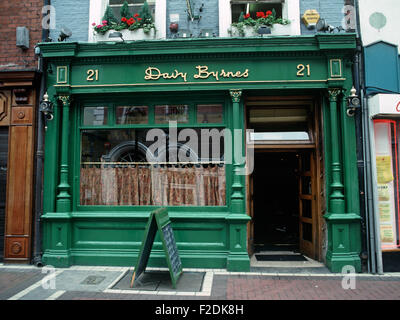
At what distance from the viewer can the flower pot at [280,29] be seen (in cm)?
669

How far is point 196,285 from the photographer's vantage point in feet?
17.5

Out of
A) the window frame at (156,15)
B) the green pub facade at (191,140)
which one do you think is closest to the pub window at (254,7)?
the green pub facade at (191,140)

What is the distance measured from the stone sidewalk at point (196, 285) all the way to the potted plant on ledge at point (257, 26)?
4.94 meters

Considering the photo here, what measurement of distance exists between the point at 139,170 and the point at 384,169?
202 inches

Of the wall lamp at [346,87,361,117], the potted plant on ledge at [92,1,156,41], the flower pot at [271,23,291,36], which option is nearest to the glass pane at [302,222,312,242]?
the wall lamp at [346,87,361,117]

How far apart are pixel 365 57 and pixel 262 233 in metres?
5.63

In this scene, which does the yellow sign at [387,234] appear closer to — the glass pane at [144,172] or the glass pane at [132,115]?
the glass pane at [144,172]

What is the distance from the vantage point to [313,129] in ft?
22.9

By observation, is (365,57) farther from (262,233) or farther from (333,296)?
(262,233)

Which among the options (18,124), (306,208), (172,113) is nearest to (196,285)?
(306,208)

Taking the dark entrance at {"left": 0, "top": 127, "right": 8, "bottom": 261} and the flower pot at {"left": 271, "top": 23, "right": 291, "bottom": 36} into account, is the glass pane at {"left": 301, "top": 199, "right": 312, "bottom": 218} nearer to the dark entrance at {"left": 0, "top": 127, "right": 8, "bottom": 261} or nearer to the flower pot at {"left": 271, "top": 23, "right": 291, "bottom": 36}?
the flower pot at {"left": 271, "top": 23, "right": 291, "bottom": 36}

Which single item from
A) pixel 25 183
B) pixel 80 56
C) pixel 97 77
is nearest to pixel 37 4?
pixel 80 56

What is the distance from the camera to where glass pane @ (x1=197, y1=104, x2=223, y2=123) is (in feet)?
22.4

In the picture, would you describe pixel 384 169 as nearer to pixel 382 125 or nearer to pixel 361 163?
pixel 361 163
